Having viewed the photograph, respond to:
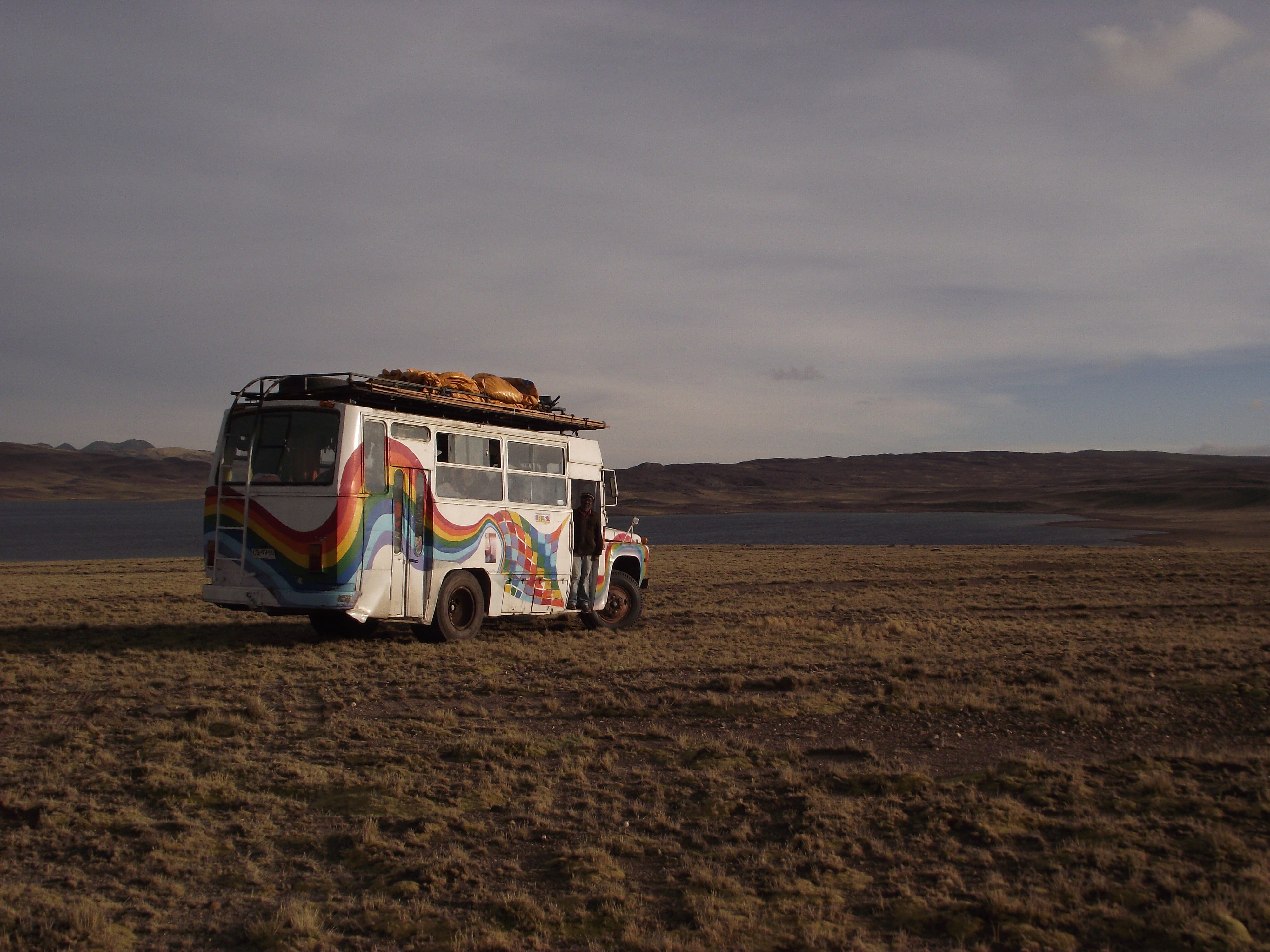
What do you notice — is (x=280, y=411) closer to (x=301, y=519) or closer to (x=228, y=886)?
(x=301, y=519)

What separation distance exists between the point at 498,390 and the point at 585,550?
3094 millimetres

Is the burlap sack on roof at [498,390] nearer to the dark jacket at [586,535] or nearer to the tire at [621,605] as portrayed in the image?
the dark jacket at [586,535]

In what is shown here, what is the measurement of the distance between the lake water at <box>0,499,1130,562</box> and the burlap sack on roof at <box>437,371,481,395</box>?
40046 millimetres

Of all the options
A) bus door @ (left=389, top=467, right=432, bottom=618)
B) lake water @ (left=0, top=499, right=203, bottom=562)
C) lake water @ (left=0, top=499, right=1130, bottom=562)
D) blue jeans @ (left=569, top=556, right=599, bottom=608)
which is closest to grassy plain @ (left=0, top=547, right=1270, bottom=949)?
bus door @ (left=389, top=467, right=432, bottom=618)

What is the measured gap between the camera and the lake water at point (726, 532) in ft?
203

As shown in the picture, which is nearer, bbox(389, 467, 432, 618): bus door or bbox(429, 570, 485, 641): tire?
bbox(389, 467, 432, 618): bus door

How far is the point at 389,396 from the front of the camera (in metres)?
12.9

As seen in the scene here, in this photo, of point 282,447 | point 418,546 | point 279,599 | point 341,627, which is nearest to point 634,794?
point 279,599

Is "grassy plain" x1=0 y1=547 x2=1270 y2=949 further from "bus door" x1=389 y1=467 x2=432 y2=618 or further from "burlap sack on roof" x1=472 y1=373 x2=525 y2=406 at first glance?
"burlap sack on roof" x1=472 y1=373 x2=525 y2=406

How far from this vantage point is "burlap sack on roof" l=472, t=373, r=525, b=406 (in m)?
14.9

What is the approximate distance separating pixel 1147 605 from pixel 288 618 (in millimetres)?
17066

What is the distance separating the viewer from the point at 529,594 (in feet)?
50.4

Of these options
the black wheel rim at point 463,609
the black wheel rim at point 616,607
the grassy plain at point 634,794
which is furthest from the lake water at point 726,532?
the grassy plain at point 634,794

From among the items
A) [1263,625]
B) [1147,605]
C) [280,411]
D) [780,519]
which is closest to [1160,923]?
[280,411]
